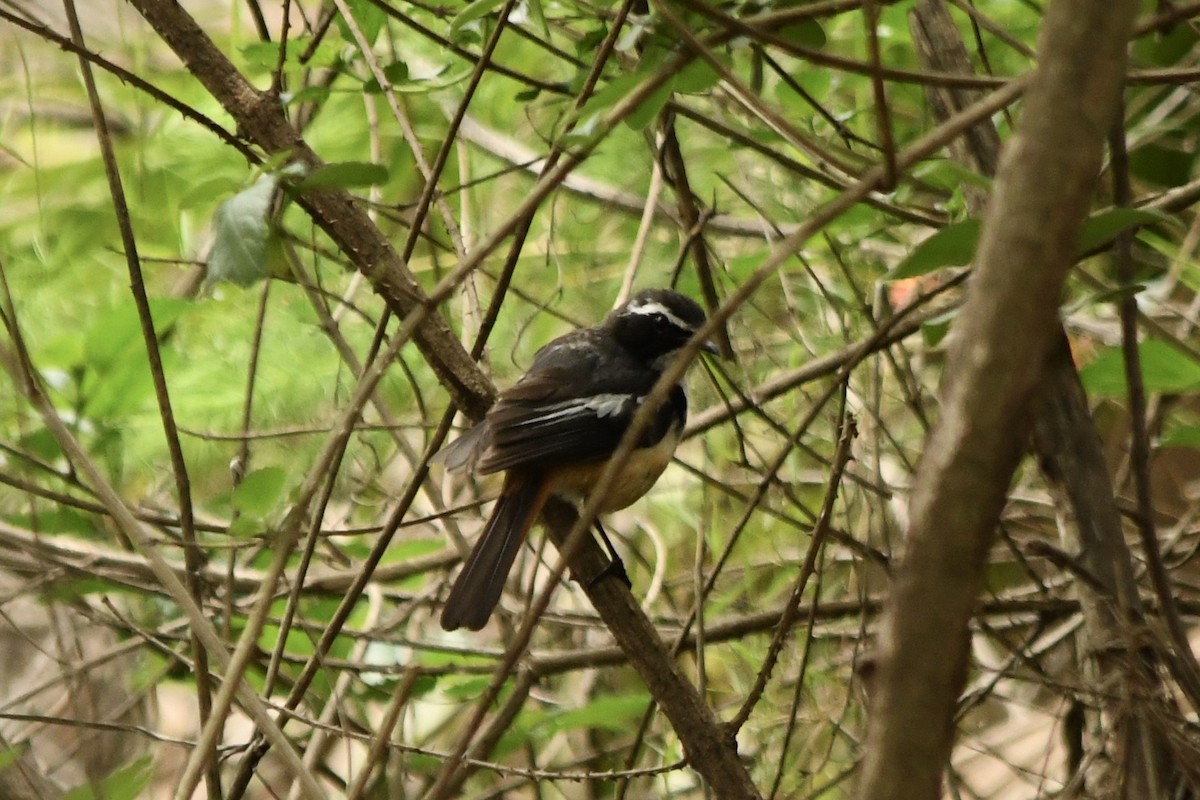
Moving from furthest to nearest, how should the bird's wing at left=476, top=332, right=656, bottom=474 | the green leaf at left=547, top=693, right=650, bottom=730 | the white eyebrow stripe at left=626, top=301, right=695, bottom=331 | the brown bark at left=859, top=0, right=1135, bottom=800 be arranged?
the white eyebrow stripe at left=626, top=301, right=695, bottom=331 < the bird's wing at left=476, top=332, right=656, bottom=474 < the green leaf at left=547, top=693, right=650, bottom=730 < the brown bark at left=859, top=0, right=1135, bottom=800

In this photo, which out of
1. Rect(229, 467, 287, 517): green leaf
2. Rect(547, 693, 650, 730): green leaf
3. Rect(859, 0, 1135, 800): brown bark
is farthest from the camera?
Rect(547, 693, 650, 730): green leaf

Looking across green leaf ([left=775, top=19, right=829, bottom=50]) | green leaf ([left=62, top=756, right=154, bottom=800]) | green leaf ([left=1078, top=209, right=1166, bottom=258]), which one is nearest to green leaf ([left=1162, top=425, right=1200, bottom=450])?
green leaf ([left=1078, top=209, right=1166, bottom=258])

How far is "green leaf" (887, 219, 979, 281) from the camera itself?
1469 millimetres

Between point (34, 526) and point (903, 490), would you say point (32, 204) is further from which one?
point (903, 490)

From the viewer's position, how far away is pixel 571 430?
3078 millimetres

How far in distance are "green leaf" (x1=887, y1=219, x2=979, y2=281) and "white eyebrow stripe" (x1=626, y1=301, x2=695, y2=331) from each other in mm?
1715

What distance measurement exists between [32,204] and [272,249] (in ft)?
8.07

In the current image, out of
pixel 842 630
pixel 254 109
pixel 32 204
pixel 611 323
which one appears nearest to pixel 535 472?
pixel 611 323

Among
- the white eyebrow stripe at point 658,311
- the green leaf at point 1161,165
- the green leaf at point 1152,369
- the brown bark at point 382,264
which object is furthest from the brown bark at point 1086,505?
the green leaf at point 1161,165

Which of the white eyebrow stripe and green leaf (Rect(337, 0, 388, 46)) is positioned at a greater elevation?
the white eyebrow stripe

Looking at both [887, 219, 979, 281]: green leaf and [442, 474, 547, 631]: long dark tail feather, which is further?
[442, 474, 547, 631]: long dark tail feather

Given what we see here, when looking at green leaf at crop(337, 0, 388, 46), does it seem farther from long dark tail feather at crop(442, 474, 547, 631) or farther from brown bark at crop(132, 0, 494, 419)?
long dark tail feather at crop(442, 474, 547, 631)

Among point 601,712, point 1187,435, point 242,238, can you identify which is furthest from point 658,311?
point 242,238

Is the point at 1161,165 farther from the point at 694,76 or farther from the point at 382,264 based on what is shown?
the point at 382,264
